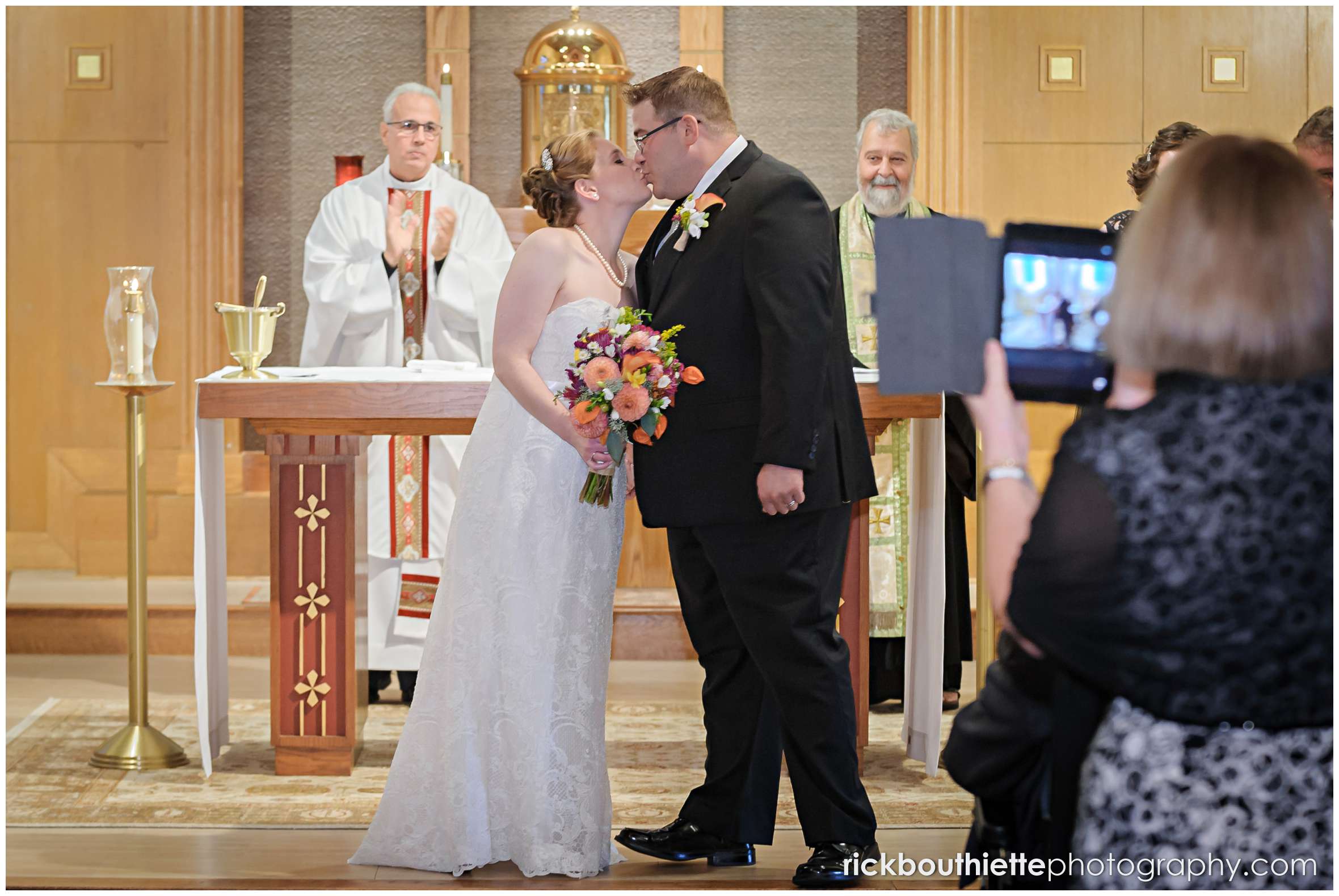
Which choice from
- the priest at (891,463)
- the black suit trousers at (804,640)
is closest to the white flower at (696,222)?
the black suit trousers at (804,640)

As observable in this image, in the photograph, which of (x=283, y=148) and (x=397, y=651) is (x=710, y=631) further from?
(x=283, y=148)

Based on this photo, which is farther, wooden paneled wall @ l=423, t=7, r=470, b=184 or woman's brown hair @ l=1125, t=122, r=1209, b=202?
wooden paneled wall @ l=423, t=7, r=470, b=184

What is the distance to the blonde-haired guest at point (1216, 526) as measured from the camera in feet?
5.21

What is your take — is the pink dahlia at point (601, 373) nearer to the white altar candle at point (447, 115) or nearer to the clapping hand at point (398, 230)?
Answer: the clapping hand at point (398, 230)

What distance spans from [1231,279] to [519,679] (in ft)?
6.25

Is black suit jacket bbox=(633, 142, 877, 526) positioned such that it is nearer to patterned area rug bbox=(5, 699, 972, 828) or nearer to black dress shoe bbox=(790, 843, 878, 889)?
black dress shoe bbox=(790, 843, 878, 889)

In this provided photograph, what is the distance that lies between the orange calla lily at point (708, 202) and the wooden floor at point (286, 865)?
1.41 meters

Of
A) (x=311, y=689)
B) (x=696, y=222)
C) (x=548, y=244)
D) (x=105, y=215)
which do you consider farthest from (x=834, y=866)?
(x=105, y=215)

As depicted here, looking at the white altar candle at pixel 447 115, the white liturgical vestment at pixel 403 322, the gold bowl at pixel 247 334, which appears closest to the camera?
the gold bowl at pixel 247 334

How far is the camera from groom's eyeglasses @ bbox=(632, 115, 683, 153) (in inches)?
117

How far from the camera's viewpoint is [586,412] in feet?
9.45

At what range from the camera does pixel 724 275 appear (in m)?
2.90

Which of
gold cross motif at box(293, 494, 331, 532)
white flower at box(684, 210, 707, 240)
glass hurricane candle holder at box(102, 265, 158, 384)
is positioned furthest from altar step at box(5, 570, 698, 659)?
white flower at box(684, 210, 707, 240)

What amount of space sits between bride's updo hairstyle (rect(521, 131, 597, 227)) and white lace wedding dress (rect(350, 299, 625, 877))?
0.24 meters
